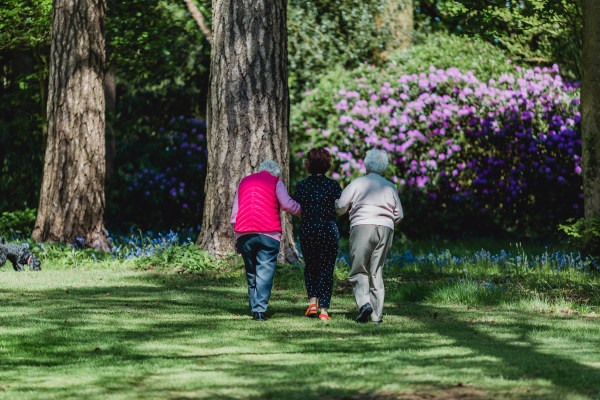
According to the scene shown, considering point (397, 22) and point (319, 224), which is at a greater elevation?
point (397, 22)

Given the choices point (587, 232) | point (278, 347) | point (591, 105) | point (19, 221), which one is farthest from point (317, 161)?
point (19, 221)

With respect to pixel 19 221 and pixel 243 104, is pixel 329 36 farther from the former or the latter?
pixel 243 104

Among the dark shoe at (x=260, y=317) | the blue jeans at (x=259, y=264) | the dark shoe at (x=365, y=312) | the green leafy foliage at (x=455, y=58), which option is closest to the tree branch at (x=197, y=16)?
the green leafy foliage at (x=455, y=58)

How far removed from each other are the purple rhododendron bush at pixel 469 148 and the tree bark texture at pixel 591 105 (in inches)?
206

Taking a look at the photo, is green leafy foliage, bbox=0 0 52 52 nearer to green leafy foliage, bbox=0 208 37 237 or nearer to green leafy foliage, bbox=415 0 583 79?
green leafy foliage, bbox=0 208 37 237

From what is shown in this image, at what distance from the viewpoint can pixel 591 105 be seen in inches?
407

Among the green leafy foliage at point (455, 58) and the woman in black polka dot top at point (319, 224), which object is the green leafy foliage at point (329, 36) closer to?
the green leafy foliage at point (455, 58)

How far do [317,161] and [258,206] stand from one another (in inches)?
27.2

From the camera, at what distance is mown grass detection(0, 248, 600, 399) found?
16.2ft

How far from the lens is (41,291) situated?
9336mm

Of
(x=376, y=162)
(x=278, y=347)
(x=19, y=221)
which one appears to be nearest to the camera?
(x=278, y=347)

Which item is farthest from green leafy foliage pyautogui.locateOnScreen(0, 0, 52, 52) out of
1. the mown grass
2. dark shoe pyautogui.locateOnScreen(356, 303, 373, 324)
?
dark shoe pyautogui.locateOnScreen(356, 303, 373, 324)

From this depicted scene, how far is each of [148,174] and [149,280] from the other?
708 centimetres

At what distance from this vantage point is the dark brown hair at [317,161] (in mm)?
7859
